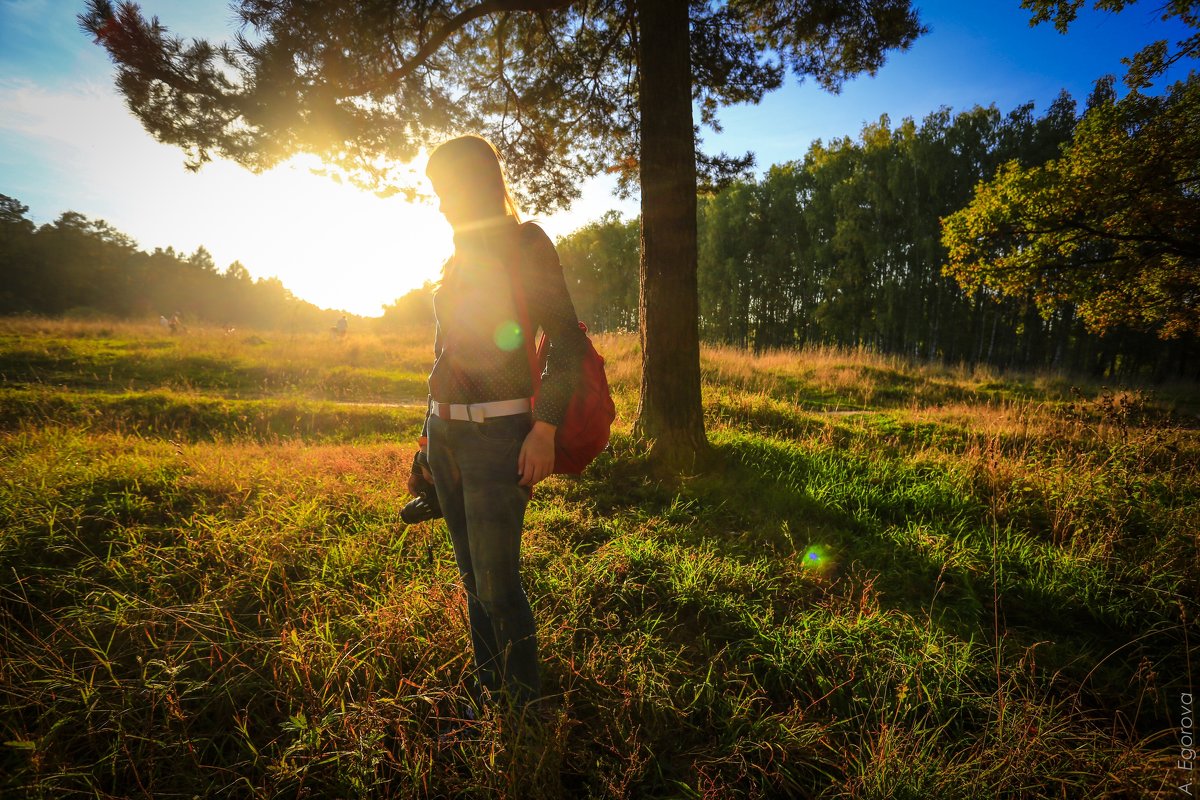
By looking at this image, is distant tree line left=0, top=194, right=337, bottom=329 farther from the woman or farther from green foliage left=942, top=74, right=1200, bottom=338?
green foliage left=942, top=74, right=1200, bottom=338

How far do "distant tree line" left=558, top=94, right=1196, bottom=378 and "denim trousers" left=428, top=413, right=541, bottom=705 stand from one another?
2118 cm

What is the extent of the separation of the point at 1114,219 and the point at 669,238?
12013 millimetres

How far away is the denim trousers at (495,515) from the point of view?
59.1 inches

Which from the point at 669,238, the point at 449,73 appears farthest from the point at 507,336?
the point at 449,73

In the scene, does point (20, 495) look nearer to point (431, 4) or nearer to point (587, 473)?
point (587, 473)

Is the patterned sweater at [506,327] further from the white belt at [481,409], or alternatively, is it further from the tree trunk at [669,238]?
the tree trunk at [669,238]

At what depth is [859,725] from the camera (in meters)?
1.78

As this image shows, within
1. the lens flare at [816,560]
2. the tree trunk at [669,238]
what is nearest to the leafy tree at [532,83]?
the tree trunk at [669,238]

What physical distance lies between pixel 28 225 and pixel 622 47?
5837 cm

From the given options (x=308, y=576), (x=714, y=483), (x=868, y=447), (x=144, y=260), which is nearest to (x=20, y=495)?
(x=308, y=576)

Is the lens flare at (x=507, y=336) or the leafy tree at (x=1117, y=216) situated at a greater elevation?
the leafy tree at (x=1117, y=216)

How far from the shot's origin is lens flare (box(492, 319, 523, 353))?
1.56 meters

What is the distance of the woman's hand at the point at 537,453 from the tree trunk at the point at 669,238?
10.3 feet

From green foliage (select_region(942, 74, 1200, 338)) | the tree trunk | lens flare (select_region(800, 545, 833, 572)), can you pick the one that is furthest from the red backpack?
green foliage (select_region(942, 74, 1200, 338))
